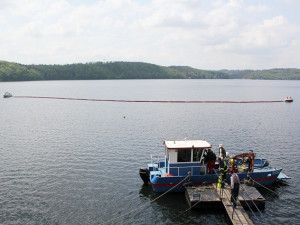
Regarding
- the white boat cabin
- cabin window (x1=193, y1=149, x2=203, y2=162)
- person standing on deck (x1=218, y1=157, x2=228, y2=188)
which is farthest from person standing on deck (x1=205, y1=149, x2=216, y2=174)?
→ person standing on deck (x1=218, y1=157, x2=228, y2=188)

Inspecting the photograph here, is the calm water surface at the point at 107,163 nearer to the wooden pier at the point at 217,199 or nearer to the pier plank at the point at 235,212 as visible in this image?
the wooden pier at the point at 217,199

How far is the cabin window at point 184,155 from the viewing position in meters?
22.4

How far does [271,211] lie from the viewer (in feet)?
66.3

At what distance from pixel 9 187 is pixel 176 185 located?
14.4 meters

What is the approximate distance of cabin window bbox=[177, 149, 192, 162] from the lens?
2245 cm

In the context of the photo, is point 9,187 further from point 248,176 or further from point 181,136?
point 181,136

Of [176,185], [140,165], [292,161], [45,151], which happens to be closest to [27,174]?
[45,151]

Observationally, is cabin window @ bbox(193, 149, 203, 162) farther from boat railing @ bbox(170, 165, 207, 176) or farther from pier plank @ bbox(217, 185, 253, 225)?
pier plank @ bbox(217, 185, 253, 225)

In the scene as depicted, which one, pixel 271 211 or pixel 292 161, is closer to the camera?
pixel 271 211

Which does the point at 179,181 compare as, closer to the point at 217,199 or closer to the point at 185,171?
the point at 185,171

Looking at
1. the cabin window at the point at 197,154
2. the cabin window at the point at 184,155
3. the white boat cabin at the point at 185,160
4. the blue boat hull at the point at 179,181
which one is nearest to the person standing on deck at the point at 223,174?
the blue boat hull at the point at 179,181

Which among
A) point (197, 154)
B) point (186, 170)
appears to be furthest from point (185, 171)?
point (197, 154)

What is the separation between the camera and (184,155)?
74.2 ft

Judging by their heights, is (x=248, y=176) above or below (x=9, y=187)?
above
